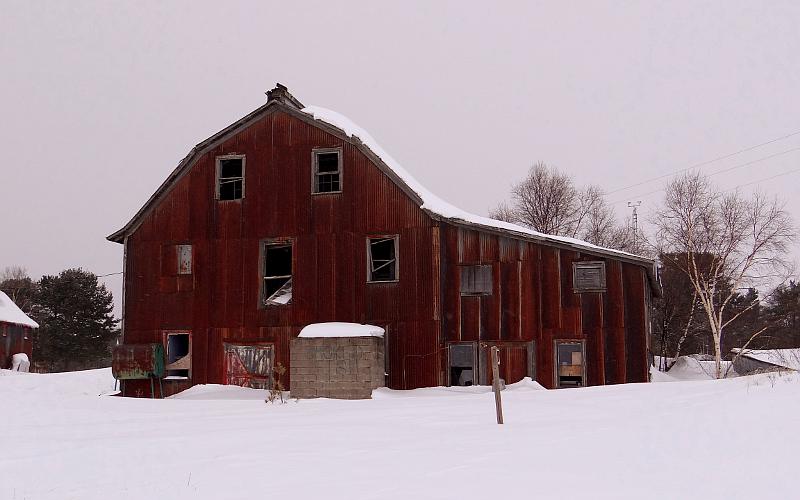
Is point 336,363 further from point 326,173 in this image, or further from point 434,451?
point 434,451

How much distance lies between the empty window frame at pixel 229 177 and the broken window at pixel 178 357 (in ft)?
15.9

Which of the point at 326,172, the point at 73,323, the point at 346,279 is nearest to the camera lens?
the point at 346,279

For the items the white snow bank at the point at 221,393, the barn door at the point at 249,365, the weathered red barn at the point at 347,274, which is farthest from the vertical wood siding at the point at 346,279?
the white snow bank at the point at 221,393

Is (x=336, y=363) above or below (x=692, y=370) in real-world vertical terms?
above

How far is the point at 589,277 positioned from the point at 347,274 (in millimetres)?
7431

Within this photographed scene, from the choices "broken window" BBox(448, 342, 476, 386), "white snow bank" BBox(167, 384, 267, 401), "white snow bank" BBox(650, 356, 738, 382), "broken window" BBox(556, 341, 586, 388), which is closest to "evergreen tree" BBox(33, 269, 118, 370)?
"white snow bank" BBox(167, 384, 267, 401)

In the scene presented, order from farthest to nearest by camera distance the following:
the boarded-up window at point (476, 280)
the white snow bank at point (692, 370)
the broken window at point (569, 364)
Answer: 1. the white snow bank at point (692, 370)
2. the boarded-up window at point (476, 280)
3. the broken window at point (569, 364)

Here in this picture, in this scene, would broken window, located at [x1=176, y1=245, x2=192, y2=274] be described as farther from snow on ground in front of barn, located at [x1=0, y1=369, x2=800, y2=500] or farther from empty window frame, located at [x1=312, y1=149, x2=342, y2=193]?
snow on ground in front of barn, located at [x1=0, y1=369, x2=800, y2=500]

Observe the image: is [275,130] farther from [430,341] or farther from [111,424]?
[111,424]

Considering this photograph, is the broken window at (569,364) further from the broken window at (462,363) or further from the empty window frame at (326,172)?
the empty window frame at (326,172)

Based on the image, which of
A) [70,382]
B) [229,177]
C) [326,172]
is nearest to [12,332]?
[70,382]

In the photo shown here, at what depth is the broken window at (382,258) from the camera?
957 inches

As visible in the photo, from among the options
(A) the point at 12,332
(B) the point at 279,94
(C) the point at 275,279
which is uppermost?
(B) the point at 279,94

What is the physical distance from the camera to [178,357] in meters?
25.8
